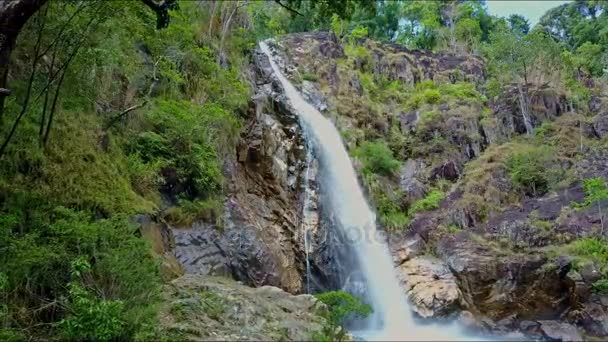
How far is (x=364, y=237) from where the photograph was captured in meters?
16.6

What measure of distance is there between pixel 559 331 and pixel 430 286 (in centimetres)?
346

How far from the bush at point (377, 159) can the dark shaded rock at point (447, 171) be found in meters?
1.63

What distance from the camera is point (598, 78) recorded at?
2802 centimetres

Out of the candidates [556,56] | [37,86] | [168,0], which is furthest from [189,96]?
[556,56]

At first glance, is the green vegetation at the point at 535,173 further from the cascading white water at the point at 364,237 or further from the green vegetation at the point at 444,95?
the green vegetation at the point at 444,95

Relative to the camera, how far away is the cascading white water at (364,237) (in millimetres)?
13148

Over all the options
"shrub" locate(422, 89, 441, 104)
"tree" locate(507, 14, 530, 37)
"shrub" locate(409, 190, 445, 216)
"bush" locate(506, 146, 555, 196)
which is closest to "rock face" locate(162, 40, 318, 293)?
"shrub" locate(409, 190, 445, 216)

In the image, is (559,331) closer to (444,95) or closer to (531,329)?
(531,329)

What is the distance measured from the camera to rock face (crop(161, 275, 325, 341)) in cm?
598

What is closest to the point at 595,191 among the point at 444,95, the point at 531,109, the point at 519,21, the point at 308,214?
the point at 531,109

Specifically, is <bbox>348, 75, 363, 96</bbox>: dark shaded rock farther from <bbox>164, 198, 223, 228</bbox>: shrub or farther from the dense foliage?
<bbox>164, 198, 223, 228</bbox>: shrub

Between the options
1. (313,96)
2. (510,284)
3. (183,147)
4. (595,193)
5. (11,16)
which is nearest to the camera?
(11,16)

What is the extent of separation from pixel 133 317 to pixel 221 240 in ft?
17.2

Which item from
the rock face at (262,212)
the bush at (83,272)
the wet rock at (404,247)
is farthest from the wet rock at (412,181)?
the bush at (83,272)
